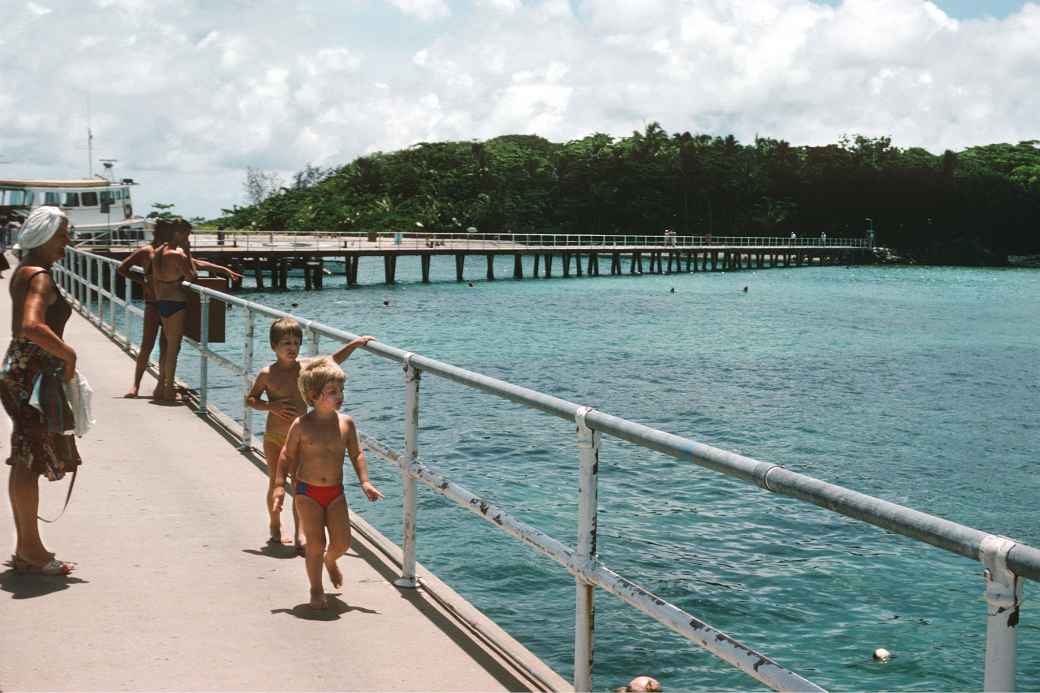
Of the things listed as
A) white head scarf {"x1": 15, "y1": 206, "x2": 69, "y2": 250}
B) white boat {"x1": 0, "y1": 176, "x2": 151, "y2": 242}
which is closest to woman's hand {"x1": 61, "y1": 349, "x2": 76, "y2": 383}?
white head scarf {"x1": 15, "y1": 206, "x2": 69, "y2": 250}

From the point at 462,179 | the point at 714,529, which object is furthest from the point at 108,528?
the point at 462,179

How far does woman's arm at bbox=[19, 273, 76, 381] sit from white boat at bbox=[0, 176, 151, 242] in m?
50.8

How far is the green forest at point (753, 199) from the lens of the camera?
150625mm

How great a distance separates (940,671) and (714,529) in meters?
4.39

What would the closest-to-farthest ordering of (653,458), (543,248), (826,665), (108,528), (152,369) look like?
1. (108,528)
2. (826,665)
3. (152,369)
4. (653,458)
5. (543,248)

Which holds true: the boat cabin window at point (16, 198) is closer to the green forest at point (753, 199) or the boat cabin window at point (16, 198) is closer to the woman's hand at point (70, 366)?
the woman's hand at point (70, 366)

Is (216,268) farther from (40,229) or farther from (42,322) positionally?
(42,322)

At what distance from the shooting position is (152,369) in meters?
13.7

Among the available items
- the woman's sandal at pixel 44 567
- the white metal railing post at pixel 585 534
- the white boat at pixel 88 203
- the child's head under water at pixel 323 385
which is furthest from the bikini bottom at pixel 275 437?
the white boat at pixel 88 203

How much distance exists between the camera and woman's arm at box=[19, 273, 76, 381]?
507cm

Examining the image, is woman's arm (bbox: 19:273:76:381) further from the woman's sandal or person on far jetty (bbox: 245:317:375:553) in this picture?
person on far jetty (bbox: 245:317:375:553)

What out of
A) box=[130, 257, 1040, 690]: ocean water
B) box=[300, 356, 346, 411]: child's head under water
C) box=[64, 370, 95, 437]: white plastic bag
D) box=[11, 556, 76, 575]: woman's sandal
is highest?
box=[300, 356, 346, 411]: child's head under water

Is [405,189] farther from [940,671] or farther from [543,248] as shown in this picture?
[940,671]

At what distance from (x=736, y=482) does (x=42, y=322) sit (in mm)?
13002
